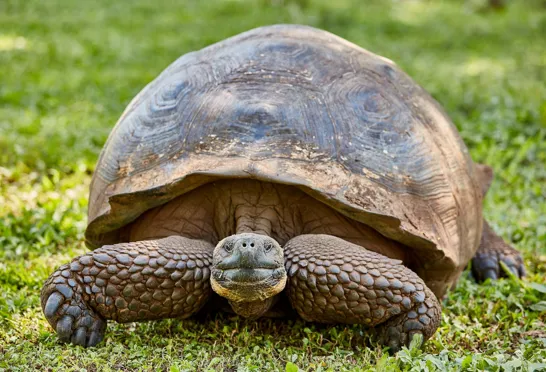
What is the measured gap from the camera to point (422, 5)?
14.5m

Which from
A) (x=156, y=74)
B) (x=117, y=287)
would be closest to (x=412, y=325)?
(x=117, y=287)

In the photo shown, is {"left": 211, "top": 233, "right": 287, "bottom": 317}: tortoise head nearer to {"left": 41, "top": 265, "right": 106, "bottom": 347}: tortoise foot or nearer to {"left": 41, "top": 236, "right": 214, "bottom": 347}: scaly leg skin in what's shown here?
{"left": 41, "top": 236, "right": 214, "bottom": 347}: scaly leg skin

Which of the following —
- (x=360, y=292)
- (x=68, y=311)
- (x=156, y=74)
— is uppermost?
(x=156, y=74)

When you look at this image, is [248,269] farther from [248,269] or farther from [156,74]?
[156,74]

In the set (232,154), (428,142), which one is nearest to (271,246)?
(232,154)

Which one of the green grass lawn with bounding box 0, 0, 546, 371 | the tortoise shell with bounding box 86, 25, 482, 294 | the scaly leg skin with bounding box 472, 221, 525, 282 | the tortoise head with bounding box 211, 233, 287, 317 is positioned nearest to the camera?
the tortoise head with bounding box 211, 233, 287, 317

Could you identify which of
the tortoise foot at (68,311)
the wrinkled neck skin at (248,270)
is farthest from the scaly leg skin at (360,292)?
the tortoise foot at (68,311)

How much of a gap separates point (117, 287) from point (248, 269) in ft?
1.76

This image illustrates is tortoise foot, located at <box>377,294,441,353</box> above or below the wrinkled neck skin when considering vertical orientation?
below

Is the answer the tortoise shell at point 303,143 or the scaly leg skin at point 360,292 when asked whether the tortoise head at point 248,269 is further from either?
the tortoise shell at point 303,143

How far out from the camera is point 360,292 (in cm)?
294

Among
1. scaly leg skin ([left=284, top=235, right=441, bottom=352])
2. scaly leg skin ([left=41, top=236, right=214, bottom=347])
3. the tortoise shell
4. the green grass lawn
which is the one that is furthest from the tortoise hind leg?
scaly leg skin ([left=41, top=236, right=214, bottom=347])

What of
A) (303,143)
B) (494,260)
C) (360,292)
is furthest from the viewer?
(494,260)

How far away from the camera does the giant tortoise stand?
296 cm
